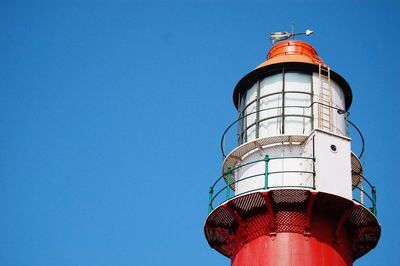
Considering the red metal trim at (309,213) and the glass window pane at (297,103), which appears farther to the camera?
the glass window pane at (297,103)

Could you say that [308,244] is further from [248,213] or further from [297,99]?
[297,99]

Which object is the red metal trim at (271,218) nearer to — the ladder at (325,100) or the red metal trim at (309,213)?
the red metal trim at (309,213)

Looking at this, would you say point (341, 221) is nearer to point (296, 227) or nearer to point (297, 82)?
point (296, 227)

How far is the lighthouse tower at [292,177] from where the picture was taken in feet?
82.4

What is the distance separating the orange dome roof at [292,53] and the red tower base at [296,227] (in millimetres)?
5576

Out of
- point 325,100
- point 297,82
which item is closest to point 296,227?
point 325,100

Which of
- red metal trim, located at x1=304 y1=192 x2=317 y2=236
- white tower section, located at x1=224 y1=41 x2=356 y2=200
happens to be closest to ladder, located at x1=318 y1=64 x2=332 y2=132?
white tower section, located at x1=224 y1=41 x2=356 y2=200

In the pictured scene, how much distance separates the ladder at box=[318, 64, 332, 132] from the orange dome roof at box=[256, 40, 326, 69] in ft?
1.58

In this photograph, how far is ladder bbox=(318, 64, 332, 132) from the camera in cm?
2706

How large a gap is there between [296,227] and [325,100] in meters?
4.94

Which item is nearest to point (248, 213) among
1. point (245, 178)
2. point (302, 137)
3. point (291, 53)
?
point (245, 178)

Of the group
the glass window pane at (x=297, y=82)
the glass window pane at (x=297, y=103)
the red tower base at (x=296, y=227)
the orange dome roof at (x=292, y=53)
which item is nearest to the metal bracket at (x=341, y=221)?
the red tower base at (x=296, y=227)

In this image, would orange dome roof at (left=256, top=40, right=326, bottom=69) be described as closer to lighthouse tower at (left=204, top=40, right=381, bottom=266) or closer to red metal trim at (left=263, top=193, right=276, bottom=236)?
lighthouse tower at (left=204, top=40, right=381, bottom=266)

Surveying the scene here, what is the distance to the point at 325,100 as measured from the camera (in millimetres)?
27688
